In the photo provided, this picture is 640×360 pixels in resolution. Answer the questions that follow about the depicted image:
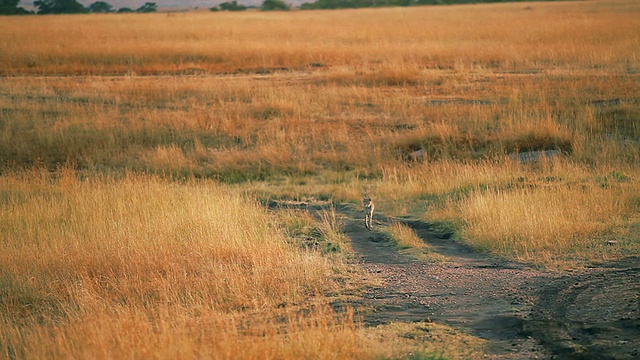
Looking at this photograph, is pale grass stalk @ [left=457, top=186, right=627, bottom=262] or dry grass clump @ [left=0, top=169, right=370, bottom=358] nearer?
dry grass clump @ [left=0, top=169, right=370, bottom=358]

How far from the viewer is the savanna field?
6016 millimetres

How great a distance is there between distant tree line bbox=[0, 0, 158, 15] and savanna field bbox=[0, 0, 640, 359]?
6122 cm

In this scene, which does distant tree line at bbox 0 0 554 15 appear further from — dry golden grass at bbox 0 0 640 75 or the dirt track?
the dirt track

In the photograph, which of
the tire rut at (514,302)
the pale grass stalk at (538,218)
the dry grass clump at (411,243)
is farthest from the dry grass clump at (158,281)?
the pale grass stalk at (538,218)

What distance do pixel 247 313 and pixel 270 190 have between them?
6009mm

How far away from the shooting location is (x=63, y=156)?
15.1m

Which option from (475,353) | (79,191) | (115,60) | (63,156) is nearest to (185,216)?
(79,191)

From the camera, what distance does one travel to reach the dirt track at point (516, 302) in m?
5.48

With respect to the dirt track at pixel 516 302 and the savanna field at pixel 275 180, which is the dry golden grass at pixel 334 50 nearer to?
the savanna field at pixel 275 180

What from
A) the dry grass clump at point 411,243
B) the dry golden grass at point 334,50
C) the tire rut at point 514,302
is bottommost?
the dry grass clump at point 411,243

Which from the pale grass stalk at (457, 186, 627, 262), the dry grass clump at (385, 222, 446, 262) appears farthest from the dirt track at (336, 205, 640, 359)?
the pale grass stalk at (457, 186, 627, 262)

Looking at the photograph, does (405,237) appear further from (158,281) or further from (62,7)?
(62,7)

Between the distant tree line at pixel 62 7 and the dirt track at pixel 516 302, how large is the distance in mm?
85861

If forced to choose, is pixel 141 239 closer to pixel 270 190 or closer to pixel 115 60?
pixel 270 190
